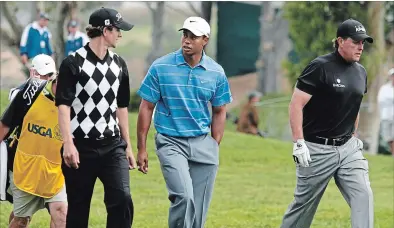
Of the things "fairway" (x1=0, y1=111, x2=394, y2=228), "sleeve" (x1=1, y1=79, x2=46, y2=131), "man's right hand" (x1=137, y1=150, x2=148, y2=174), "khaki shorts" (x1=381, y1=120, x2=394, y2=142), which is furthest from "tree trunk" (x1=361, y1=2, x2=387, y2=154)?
"sleeve" (x1=1, y1=79, x2=46, y2=131)

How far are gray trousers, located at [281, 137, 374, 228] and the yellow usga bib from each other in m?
2.05

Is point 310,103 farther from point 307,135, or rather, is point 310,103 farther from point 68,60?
point 68,60

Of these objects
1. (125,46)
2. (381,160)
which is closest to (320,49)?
(381,160)

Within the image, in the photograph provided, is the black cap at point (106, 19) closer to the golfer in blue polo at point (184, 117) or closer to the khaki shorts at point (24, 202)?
the golfer in blue polo at point (184, 117)

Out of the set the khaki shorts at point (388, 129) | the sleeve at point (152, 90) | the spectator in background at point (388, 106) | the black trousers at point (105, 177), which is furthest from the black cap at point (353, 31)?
the khaki shorts at point (388, 129)

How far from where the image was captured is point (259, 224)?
13172 millimetres

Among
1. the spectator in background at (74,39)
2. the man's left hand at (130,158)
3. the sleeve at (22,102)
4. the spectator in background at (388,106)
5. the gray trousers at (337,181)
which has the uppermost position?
the sleeve at (22,102)

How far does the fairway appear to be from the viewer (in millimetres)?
→ 13422

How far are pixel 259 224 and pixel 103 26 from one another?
4776 mm

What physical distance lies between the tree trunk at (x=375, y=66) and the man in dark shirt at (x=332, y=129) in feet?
67.9

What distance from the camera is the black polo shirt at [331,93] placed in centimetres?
978

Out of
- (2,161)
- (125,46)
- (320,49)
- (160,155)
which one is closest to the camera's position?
(160,155)

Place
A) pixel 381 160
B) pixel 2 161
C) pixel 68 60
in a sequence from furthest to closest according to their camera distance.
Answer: pixel 381 160
pixel 2 161
pixel 68 60

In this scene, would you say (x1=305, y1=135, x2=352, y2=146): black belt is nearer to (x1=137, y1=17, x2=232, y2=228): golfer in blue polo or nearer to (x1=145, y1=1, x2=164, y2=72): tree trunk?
(x1=137, y1=17, x2=232, y2=228): golfer in blue polo
